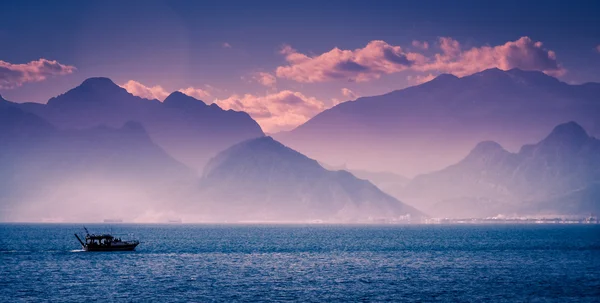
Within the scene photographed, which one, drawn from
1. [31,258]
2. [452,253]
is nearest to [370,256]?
[452,253]

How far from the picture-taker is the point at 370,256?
15762 cm

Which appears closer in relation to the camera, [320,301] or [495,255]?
[320,301]

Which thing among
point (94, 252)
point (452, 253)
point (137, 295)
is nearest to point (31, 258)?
point (94, 252)

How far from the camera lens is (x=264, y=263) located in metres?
136

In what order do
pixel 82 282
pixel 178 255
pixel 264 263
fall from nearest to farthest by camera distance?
pixel 82 282, pixel 264 263, pixel 178 255

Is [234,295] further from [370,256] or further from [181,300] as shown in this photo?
[370,256]

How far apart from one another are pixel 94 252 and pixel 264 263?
51.1 meters

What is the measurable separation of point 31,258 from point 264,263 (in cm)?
4962

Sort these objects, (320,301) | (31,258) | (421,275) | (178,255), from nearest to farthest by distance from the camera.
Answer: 1. (320,301)
2. (421,275)
3. (31,258)
4. (178,255)

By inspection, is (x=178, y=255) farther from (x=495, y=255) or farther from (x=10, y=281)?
(x=495, y=255)

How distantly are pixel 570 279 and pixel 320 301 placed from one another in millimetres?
43161

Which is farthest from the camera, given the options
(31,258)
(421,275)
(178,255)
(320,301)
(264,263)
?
(178,255)

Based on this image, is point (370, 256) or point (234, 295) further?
point (370, 256)

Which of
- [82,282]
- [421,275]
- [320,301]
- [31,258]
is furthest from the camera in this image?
[31,258]
